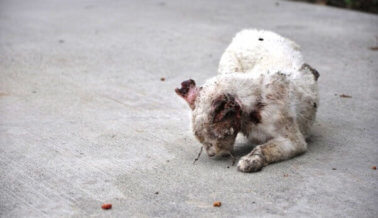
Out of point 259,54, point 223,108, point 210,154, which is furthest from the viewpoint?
point 259,54

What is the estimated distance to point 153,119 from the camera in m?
5.75

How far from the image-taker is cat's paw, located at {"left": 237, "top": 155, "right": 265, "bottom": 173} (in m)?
4.36

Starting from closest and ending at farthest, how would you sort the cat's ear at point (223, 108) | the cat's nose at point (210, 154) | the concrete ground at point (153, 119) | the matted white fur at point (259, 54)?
the concrete ground at point (153, 119), the cat's ear at point (223, 108), the cat's nose at point (210, 154), the matted white fur at point (259, 54)

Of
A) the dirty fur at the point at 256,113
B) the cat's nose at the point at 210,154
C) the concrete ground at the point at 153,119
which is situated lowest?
the concrete ground at the point at 153,119

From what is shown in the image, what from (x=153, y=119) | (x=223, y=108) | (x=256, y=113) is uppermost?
(x=223, y=108)

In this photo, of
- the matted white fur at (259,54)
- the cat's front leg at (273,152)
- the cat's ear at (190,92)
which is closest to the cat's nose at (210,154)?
the cat's front leg at (273,152)

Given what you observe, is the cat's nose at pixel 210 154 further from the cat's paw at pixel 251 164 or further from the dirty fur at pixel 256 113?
the cat's paw at pixel 251 164

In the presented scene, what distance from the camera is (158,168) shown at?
4.55 metres

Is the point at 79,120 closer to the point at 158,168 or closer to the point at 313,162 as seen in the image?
the point at 158,168

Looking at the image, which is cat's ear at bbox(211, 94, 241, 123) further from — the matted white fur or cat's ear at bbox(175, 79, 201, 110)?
the matted white fur

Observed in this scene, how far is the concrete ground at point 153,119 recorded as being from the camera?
3967 mm

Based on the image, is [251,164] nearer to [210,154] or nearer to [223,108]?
[210,154]

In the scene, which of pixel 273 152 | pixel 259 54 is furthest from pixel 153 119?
pixel 273 152

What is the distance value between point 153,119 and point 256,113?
4.78 feet
